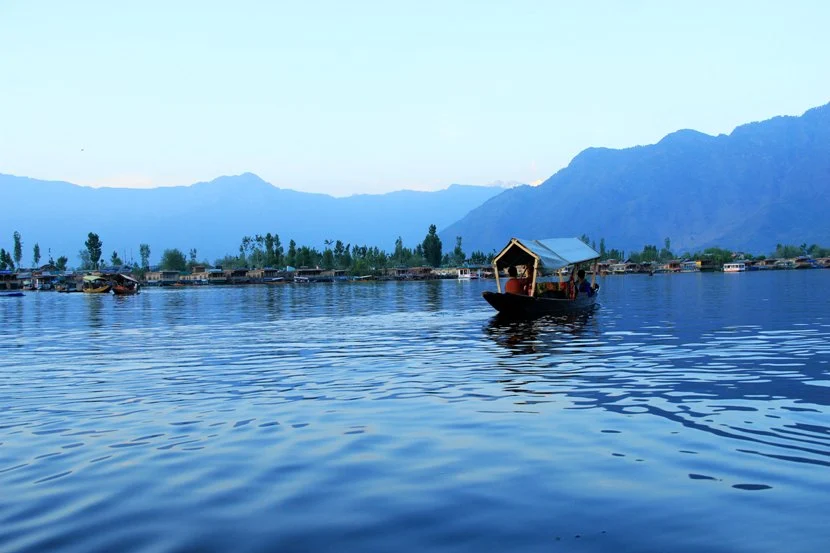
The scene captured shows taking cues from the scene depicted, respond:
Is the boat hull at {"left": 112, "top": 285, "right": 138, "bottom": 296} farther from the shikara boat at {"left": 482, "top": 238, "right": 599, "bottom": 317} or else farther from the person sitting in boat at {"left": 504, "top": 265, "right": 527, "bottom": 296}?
the shikara boat at {"left": 482, "top": 238, "right": 599, "bottom": 317}

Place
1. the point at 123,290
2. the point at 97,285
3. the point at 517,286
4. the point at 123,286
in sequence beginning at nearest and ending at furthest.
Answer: the point at 517,286, the point at 123,290, the point at 123,286, the point at 97,285

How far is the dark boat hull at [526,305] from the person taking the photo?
49.1 meters

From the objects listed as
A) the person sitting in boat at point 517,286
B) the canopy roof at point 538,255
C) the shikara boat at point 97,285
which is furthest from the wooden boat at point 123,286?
the person sitting in boat at point 517,286

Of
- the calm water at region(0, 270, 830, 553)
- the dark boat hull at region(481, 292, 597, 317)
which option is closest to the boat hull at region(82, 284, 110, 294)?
the dark boat hull at region(481, 292, 597, 317)

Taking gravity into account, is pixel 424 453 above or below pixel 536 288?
below

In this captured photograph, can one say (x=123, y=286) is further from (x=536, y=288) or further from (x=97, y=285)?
(x=536, y=288)

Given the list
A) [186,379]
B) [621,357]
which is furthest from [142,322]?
[621,357]

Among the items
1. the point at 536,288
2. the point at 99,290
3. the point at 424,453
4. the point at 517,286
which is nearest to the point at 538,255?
the point at 536,288

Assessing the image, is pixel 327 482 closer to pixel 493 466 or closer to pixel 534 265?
pixel 493 466

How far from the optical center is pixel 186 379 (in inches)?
952

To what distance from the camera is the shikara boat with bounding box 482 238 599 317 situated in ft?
161

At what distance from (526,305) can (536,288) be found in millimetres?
3200

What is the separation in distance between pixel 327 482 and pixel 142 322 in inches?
2017

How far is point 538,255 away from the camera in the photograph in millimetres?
48625
